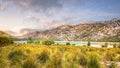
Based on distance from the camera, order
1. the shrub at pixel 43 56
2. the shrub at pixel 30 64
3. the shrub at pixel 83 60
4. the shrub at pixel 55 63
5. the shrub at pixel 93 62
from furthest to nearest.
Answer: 1. the shrub at pixel 43 56
2. the shrub at pixel 83 60
3. the shrub at pixel 93 62
4. the shrub at pixel 55 63
5. the shrub at pixel 30 64

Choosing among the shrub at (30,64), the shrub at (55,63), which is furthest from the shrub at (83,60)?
the shrub at (30,64)

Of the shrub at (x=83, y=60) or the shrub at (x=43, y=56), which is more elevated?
the shrub at (x=43, y=56)

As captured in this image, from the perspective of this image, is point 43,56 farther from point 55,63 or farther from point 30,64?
point 30,64

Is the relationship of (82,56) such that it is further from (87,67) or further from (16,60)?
(16,60)

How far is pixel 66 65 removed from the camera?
8922mm

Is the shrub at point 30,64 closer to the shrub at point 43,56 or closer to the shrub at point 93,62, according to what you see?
the shrub at point 43,56

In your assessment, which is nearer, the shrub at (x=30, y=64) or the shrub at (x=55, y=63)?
the shrub at (x=30, y=64)

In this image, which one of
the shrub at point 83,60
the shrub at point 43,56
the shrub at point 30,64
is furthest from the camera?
the shrub at point 43,56

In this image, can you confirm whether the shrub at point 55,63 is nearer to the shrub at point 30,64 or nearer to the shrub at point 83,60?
the shrub at point 30,64

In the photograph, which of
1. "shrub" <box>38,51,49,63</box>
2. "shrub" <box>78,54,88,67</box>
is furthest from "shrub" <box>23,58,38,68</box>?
"shrub" <box>78,54,88,67</box>

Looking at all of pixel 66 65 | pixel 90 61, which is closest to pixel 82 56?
pixel 90 61

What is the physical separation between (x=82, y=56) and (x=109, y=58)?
5923 millimetres

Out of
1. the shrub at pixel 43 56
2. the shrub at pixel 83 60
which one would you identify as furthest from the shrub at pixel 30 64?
the shrub at pixel 83 60

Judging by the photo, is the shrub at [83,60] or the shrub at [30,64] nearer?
the shrub at [30,64]
